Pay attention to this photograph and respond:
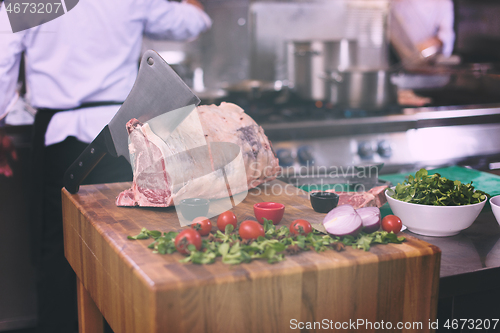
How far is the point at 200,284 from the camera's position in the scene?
2.67ft

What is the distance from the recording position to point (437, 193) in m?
1.17

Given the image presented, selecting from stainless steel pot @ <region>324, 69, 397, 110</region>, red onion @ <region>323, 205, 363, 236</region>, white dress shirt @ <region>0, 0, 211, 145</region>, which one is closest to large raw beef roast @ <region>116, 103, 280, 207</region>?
red onion @ <region>323, 205, 363, 236</region>

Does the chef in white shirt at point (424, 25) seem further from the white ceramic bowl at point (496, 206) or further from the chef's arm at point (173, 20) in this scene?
the white ceramic bowl at point (496, 206)

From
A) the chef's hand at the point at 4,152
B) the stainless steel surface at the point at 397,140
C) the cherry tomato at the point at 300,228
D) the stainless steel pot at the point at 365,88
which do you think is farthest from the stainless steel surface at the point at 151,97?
the stainless steel pot at the point at 365,88

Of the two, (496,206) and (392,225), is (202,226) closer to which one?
(392,225)

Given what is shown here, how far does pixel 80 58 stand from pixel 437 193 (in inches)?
55.2

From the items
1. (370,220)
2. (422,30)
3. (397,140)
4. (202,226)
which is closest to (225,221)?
(202,226)

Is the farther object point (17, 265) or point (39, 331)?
point (17, 265)

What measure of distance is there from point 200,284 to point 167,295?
0.19 feet

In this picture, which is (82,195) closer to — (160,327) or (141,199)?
(141,199)

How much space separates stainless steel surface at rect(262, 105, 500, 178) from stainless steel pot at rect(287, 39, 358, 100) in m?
0.61

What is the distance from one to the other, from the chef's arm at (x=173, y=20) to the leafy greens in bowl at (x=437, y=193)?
1.28 meters

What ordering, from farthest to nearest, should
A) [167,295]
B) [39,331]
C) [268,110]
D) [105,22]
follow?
[268,110] < [39,331] < [105,22] < [167,295]

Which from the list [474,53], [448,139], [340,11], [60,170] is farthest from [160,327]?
[474,53]
